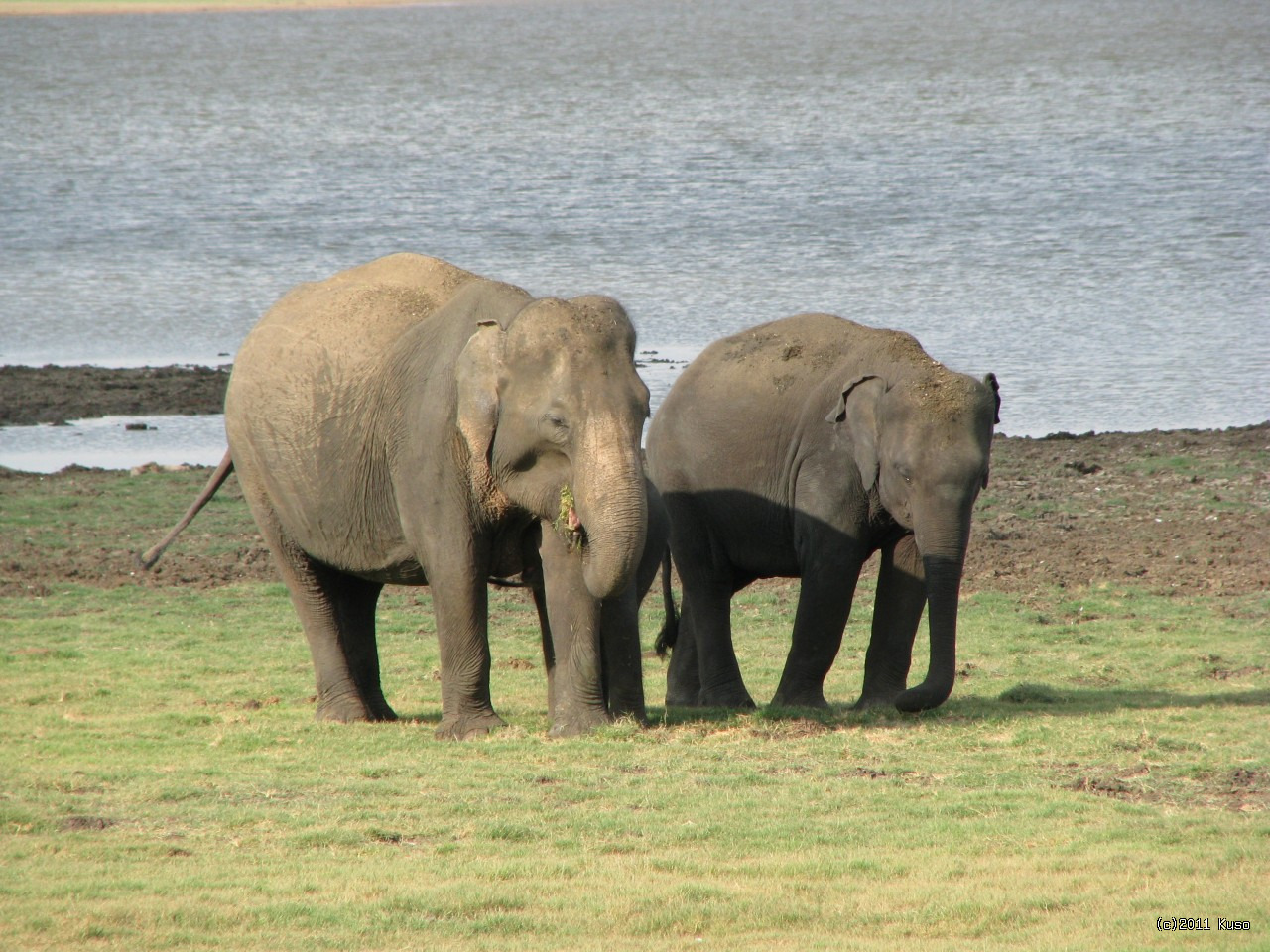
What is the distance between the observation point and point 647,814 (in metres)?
9.21

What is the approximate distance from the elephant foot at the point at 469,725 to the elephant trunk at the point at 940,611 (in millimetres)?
2335

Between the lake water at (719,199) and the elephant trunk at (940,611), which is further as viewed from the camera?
the lake water at (719,199)

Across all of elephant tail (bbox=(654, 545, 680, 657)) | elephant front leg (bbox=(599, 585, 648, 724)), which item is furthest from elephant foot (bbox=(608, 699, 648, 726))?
elephant tail (bbox=(654, 545, 680, 657))

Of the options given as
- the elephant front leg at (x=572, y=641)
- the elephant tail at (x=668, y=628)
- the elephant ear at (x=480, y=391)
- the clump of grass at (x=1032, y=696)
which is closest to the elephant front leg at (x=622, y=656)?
the elephant front leg at (x=572, y=641)

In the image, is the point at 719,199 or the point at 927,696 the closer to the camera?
the point at 927,696

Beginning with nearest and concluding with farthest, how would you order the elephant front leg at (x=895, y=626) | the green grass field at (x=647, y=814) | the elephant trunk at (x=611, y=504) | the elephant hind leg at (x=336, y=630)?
the green grass field at (x=647, y=814) < the elephant trunk at (x=611, y=504) < the elephant front leg at (x=895, y=626) < the elephant hind leg at (x=336, y=630)

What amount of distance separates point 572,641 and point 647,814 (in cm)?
162

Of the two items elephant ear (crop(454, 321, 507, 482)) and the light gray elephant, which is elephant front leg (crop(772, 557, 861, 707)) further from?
elephant ear (crop(454, 321, 507, 482))

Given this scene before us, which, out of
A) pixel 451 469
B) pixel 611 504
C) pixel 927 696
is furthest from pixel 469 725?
pixel 927 696

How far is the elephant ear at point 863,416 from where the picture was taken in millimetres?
11539

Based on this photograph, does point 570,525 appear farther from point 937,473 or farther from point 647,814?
point 937,473

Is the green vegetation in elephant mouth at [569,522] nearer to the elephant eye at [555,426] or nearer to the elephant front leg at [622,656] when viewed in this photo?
the elephant eye at [555,426]

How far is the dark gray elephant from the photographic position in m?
11.2

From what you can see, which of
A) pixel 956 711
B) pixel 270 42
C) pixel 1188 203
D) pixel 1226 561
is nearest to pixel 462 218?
pixel 1188 203
